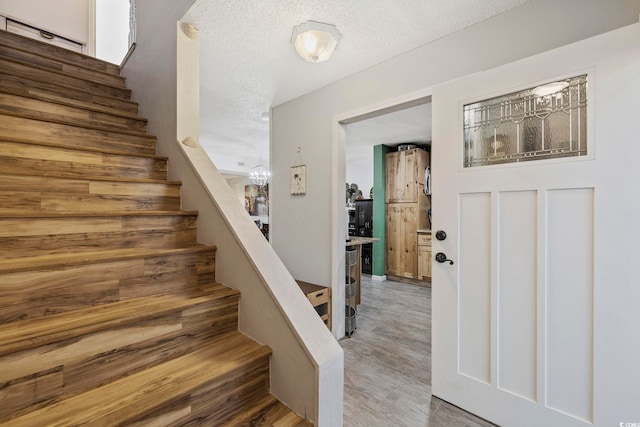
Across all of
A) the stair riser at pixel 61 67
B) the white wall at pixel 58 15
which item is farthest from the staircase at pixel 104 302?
the white wall at pixel 58 15

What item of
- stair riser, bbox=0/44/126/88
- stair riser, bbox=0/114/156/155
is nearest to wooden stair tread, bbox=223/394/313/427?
stair riser, bbox=0/114/156/155

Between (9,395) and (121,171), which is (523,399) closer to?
(9,395)

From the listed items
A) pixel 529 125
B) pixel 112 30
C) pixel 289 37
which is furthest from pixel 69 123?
pixel 112 30

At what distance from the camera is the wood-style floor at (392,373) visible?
65.3 inches

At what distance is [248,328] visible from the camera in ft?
4.29

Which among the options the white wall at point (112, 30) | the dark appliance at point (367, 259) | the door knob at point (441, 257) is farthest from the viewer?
the dark appliance at point (367, 259)

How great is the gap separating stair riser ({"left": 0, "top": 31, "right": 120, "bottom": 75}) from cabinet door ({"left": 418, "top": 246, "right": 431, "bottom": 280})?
4.69 metres

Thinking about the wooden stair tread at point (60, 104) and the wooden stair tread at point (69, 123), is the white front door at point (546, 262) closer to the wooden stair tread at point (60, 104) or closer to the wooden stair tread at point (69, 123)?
the wooden stair tread at point (69, 123)

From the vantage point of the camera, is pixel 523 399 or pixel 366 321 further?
pixel 366 321

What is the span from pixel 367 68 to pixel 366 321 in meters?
2.56

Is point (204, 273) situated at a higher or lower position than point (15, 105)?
lower

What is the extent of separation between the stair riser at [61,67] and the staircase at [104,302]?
1.67 feet

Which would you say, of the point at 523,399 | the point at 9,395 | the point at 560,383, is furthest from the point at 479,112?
the point at 9,395

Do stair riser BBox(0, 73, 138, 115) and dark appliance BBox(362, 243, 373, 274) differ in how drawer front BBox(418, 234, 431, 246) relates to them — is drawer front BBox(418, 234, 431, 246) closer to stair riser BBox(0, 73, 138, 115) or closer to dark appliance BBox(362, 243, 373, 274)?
dark appliance BBox(362, 243, 373, 274)
